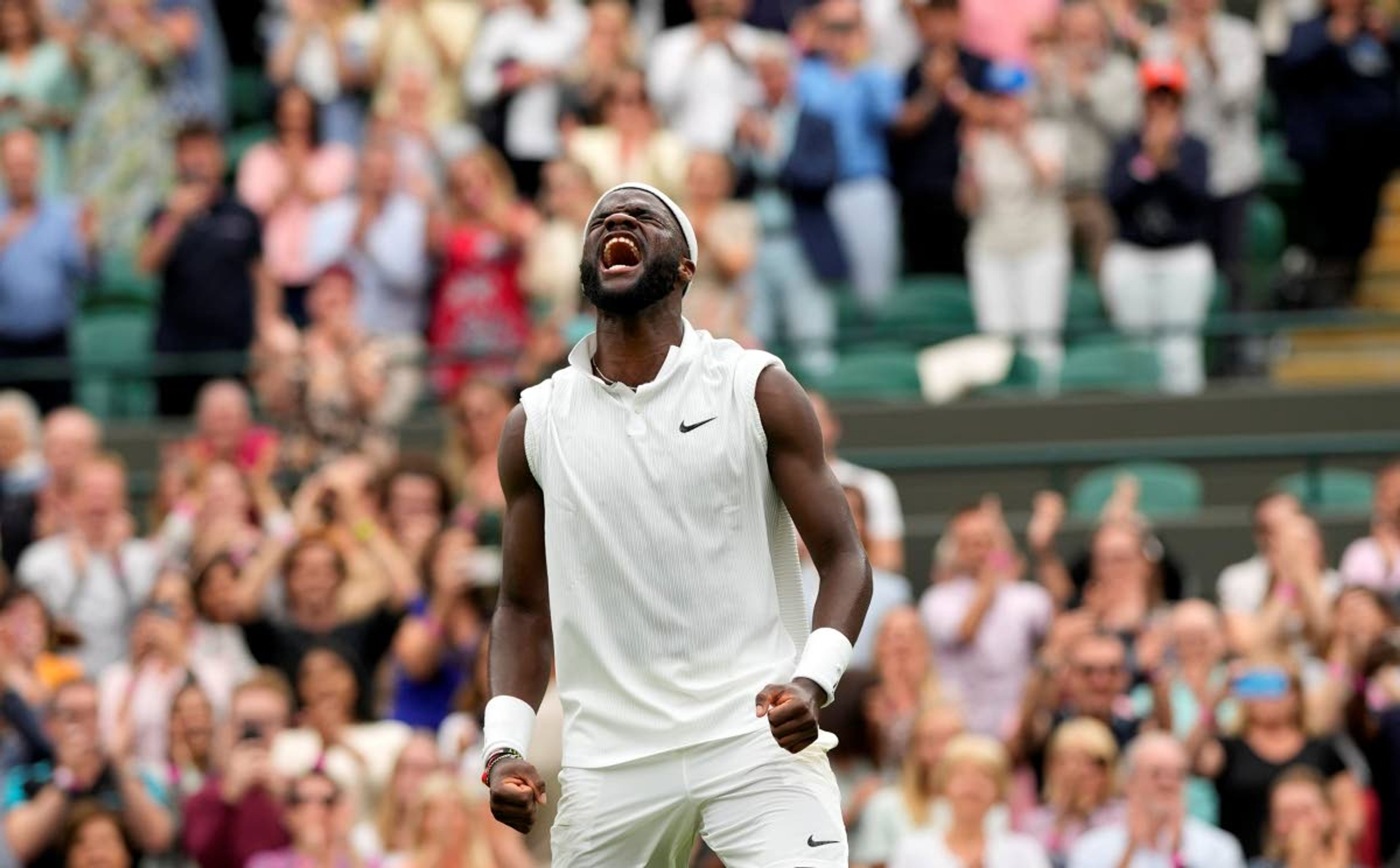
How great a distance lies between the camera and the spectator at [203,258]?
15.2 m

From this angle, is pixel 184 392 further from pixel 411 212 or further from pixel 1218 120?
pixel 1218 120

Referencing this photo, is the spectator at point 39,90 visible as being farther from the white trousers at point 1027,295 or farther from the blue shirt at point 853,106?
the white trousers at point 1027,295

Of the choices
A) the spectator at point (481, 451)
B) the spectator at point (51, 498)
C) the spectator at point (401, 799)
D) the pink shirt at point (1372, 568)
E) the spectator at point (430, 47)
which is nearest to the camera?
the spectator at point (401, 799)

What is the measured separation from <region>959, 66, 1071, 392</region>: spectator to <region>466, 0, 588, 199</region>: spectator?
→ 2.25 m

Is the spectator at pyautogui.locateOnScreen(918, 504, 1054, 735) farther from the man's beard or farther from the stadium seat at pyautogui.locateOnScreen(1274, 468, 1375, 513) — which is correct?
the man's beard

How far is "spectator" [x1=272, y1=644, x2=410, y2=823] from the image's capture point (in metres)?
11.4

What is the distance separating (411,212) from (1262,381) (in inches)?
176

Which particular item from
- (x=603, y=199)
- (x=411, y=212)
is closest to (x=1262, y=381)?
(x=411, y=212)

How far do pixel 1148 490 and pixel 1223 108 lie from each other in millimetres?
2369

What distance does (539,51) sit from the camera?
15.8 metres

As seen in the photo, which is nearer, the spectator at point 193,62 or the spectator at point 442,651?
the spectator at point 442,651

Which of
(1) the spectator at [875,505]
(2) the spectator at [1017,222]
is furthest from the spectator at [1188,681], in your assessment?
(2) the spectator at [1017,222]

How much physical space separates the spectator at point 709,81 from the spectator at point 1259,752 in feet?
16.7

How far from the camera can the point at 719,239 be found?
14.0 meters
